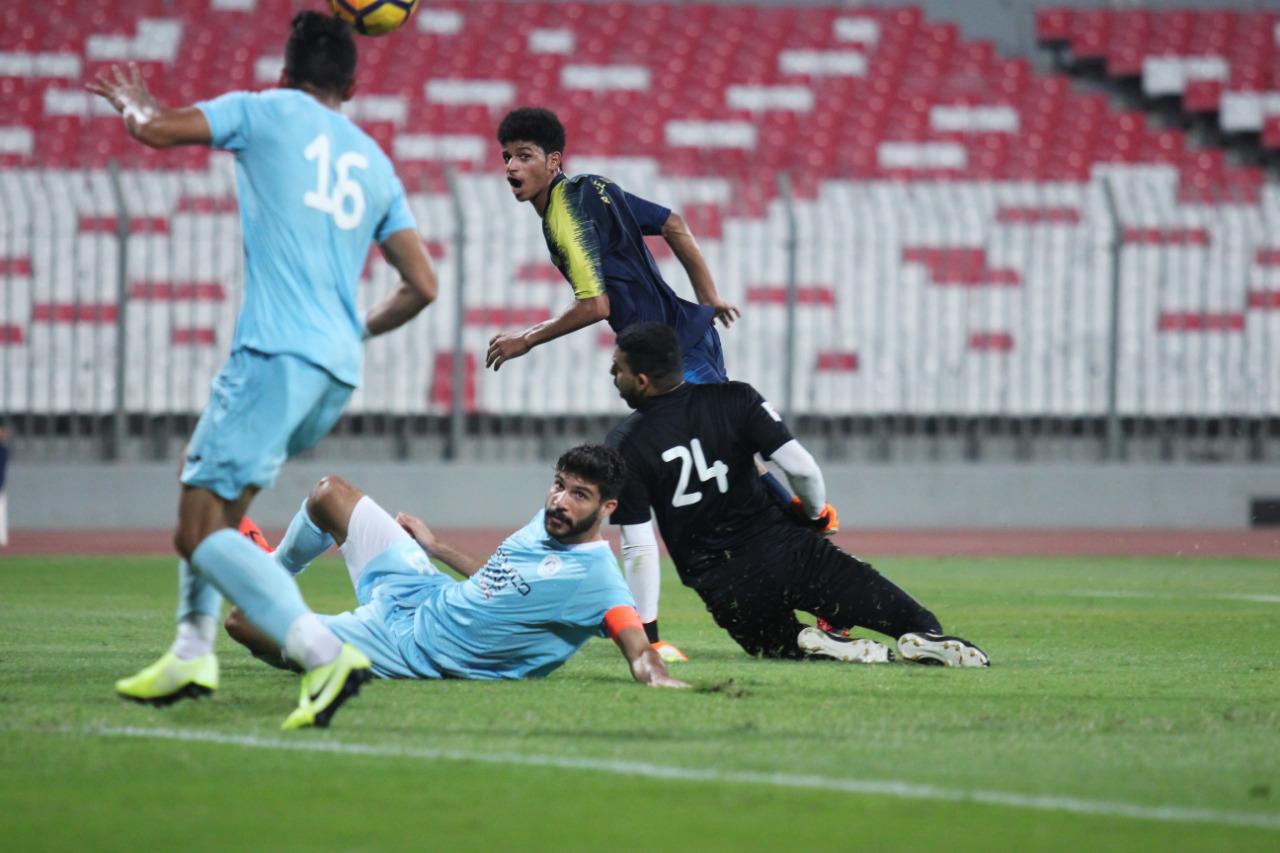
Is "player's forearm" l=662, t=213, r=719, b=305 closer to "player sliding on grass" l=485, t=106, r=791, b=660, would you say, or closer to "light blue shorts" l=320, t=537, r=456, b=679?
"player sliding on grass" l=485, t=106, r=791, b=660

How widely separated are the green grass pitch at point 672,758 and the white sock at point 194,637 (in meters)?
0.22

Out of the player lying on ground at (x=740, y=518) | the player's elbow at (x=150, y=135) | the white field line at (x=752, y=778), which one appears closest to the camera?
the white field line at (x=752, y=778)

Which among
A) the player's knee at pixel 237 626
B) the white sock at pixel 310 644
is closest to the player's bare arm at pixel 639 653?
the player's knee at pixel 237 626

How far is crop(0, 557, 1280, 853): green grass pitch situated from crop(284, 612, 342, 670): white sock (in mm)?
223

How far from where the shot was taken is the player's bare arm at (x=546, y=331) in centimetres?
689

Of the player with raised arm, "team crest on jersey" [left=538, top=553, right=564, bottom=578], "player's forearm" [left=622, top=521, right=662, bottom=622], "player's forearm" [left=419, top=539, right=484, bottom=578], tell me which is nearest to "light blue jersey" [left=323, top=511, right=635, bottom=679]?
"team crest on jersey" [left=538, top=553, right=564, bottom=578]

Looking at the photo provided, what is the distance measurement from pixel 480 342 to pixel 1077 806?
13565mm

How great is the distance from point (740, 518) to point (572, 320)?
3.52 ft

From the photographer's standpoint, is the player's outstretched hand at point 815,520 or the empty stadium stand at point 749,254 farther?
the empty stadium stand at point 749,254

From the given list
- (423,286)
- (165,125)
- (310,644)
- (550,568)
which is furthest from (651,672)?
(165,125)

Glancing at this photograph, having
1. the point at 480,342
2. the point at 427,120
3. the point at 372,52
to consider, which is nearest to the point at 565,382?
the point at 480,342

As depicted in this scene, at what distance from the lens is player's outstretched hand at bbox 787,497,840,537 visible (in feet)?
23.9

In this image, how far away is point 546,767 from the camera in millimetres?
4512

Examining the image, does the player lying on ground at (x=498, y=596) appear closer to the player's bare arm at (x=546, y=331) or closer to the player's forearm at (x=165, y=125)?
the player's bare arm at (x=546, y=331)
